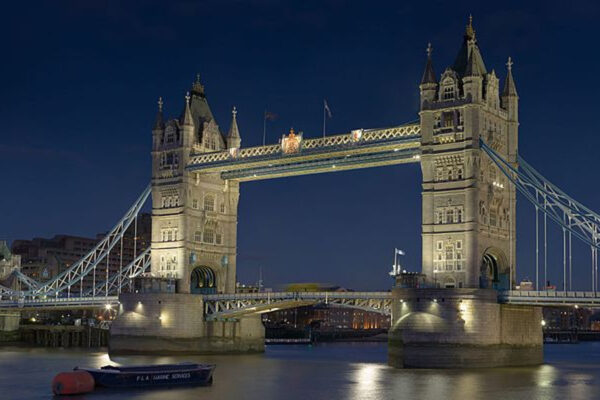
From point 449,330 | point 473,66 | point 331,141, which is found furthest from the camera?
point 331,141

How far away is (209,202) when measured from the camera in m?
97.5

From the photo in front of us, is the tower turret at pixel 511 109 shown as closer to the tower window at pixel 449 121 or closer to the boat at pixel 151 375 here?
the tower window at pixel 449 121

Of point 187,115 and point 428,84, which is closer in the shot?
point 428,84

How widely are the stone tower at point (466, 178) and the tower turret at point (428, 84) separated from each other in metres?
0.08

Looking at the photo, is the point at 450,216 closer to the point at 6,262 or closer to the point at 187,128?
the point at 187,128

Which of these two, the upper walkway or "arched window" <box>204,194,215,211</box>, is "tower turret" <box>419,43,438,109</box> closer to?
the upper walkway

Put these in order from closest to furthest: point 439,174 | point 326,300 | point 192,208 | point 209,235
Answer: point 439,174 < point 326,300 < point 192,208 < point 209,235

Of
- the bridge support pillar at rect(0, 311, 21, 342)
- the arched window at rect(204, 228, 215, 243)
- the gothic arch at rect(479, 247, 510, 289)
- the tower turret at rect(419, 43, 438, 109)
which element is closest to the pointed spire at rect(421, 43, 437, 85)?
the tower turret at rect(419, 43, 438, 109)

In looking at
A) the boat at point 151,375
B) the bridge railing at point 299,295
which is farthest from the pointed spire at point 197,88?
the boat at point 151,375

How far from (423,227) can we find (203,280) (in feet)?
92.5

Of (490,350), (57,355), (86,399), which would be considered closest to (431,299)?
(490,350)

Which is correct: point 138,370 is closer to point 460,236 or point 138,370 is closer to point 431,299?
point 431,299

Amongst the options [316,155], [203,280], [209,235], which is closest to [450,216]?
[316,155]

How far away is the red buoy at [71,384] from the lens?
5656cm
